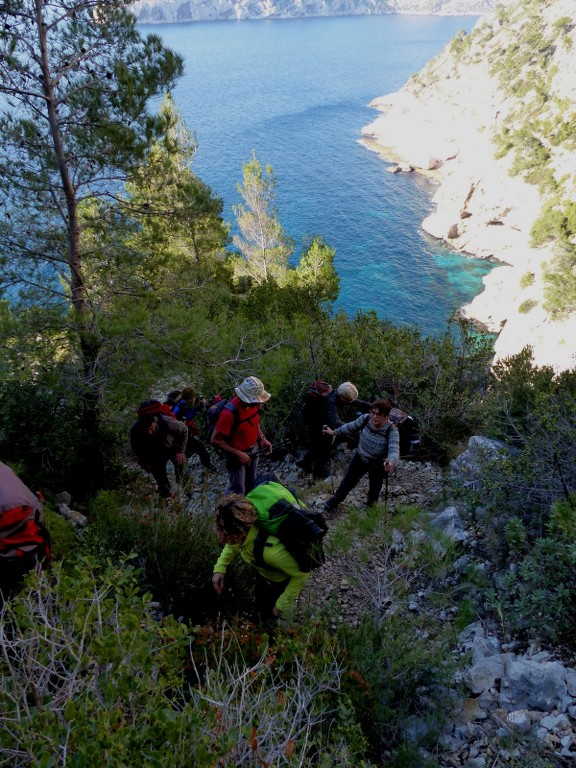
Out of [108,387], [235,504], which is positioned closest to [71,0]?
[108,387]

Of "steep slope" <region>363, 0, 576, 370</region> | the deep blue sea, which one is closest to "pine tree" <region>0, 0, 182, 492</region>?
the deep blue sea

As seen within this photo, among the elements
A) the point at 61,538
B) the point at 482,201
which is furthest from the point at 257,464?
the point at 482,201

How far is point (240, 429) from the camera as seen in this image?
5.87 metres

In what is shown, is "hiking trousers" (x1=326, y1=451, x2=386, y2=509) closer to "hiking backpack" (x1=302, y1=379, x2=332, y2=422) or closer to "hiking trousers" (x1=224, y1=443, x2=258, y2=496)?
"hiking backpack" (x1=302, y1=379, x2=332, y2=422)

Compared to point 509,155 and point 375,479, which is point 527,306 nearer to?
point 509,155

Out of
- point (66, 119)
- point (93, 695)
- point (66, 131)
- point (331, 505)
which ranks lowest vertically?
point (331, 505)

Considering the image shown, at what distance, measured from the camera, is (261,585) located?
162 inches

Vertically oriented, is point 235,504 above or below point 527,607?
above

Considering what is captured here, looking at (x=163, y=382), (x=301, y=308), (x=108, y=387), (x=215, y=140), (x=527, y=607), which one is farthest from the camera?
(x=215, y=140)

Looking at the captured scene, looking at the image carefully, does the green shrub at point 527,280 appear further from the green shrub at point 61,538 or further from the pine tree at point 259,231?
the green shrub at point 61,538

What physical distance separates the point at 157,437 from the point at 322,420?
210 centimetres

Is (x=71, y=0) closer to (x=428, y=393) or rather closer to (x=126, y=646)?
(x=428, y=393)

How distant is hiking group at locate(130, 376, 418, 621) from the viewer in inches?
146

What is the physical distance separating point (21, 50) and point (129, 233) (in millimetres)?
2573
